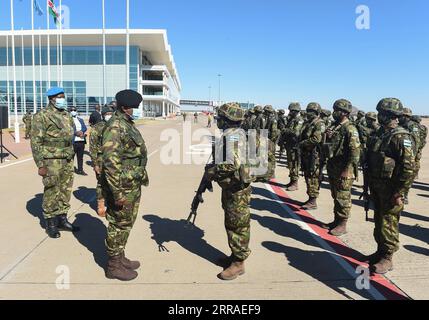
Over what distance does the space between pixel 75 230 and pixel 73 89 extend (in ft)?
185

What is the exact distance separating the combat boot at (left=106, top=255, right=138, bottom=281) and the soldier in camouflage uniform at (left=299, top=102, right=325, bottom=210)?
3.97m

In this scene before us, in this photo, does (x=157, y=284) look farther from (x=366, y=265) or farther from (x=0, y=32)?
(x=0, y=32)

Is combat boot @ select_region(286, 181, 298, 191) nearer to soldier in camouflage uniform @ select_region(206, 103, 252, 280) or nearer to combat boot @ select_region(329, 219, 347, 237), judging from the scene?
combat boot @ select_region(329, 219, 347, 237)

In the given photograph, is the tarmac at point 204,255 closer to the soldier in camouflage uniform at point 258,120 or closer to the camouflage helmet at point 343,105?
the camouflage helmet at point 343,105

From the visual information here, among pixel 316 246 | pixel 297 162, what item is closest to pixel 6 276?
pixel 316 246

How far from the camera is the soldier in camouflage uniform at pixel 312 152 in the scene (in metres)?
6.80

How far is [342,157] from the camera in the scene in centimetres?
541

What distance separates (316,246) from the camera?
4965 mm

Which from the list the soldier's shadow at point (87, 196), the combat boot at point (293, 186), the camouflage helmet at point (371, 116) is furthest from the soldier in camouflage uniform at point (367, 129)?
the soldier's shadow at point (87, 196)

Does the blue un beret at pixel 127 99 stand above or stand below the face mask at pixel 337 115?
above

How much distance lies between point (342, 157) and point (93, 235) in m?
3.68

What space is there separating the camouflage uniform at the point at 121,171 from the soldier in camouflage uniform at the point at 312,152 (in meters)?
3.79

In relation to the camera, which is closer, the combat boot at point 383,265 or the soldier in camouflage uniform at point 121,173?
the soldier in camouflage uniform at point 121,173

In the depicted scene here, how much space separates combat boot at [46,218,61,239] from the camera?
5184mm
